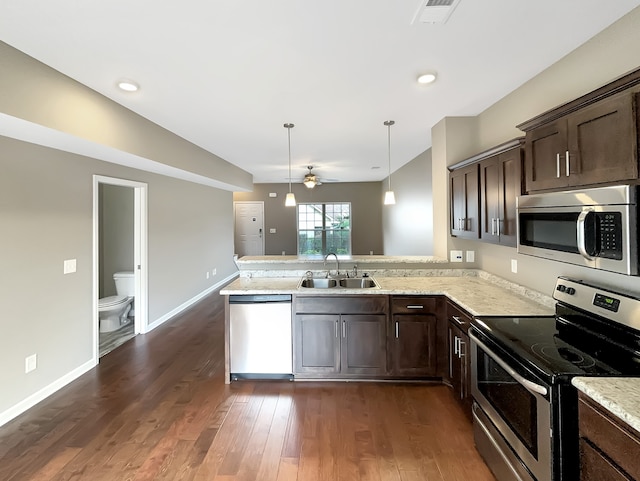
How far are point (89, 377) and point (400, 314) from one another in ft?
10.1

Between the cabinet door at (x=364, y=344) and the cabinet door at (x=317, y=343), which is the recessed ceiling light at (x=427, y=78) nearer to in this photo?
the cabinet door at (x=364, y=344)

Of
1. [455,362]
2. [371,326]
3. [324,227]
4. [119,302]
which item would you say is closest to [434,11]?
[371,326]

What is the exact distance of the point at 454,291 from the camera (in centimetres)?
280

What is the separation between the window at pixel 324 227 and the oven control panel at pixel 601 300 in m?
7.50

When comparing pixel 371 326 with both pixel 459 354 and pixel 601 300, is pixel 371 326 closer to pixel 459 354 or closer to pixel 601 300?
pixel 459 354

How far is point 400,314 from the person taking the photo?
9.60ft

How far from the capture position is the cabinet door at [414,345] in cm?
291

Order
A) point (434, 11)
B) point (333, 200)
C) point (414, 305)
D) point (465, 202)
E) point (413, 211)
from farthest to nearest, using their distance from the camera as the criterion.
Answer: point (333, 200)
point (413, 211)
point (465, 202)
point (414, 305)
point (434, 11)

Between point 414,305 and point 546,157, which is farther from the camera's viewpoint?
point 414,305

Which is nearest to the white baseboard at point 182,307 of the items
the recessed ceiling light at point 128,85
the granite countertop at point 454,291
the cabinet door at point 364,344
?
the granite countertop at point 454,291

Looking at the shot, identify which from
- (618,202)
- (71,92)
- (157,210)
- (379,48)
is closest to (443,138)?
(379,48)

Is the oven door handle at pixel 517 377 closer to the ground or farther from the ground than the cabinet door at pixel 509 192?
closer to the ground

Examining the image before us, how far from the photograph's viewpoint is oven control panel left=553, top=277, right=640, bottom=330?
1533mm

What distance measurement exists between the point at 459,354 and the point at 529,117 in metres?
1.91
